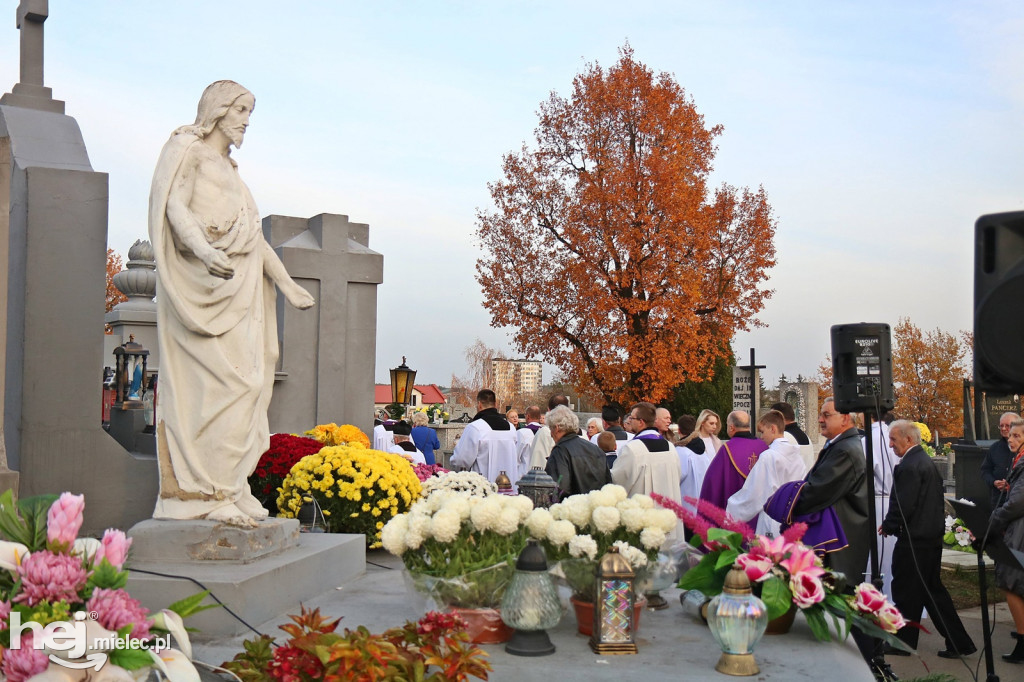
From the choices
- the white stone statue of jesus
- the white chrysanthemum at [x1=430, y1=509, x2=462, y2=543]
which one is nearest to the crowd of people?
the white chrysanthemum at [x1=430, y1=509, x2=462, y2=543]

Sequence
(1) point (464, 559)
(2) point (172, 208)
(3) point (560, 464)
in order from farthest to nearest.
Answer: (3) point (560, 464)
(2) point (172, 208)
(1) point (464, 559)

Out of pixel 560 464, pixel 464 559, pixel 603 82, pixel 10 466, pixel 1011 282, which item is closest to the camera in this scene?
pixel 1011 282

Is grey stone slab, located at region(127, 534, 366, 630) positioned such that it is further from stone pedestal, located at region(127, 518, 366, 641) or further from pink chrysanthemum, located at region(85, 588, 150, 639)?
pink chrysanthemum, located at region(85, 588, 150, 639)

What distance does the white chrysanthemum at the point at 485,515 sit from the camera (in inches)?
178

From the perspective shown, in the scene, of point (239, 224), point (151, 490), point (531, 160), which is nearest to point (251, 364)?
point (239, 224)

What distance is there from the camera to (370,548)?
26.1 ft

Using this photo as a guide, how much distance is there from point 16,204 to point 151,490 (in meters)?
2.35

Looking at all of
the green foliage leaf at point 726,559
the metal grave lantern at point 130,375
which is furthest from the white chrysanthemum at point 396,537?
the metal grave lantern at point 130,375

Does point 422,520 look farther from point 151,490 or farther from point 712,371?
point 712,371

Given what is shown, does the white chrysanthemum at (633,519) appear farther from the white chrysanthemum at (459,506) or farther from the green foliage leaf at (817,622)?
the green foliage leaf at (817,622)

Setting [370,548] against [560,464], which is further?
[560,464]

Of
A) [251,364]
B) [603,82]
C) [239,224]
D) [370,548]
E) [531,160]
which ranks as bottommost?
[370,548]

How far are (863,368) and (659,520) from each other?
349cm

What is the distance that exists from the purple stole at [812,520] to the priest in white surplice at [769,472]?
857 millimetres
